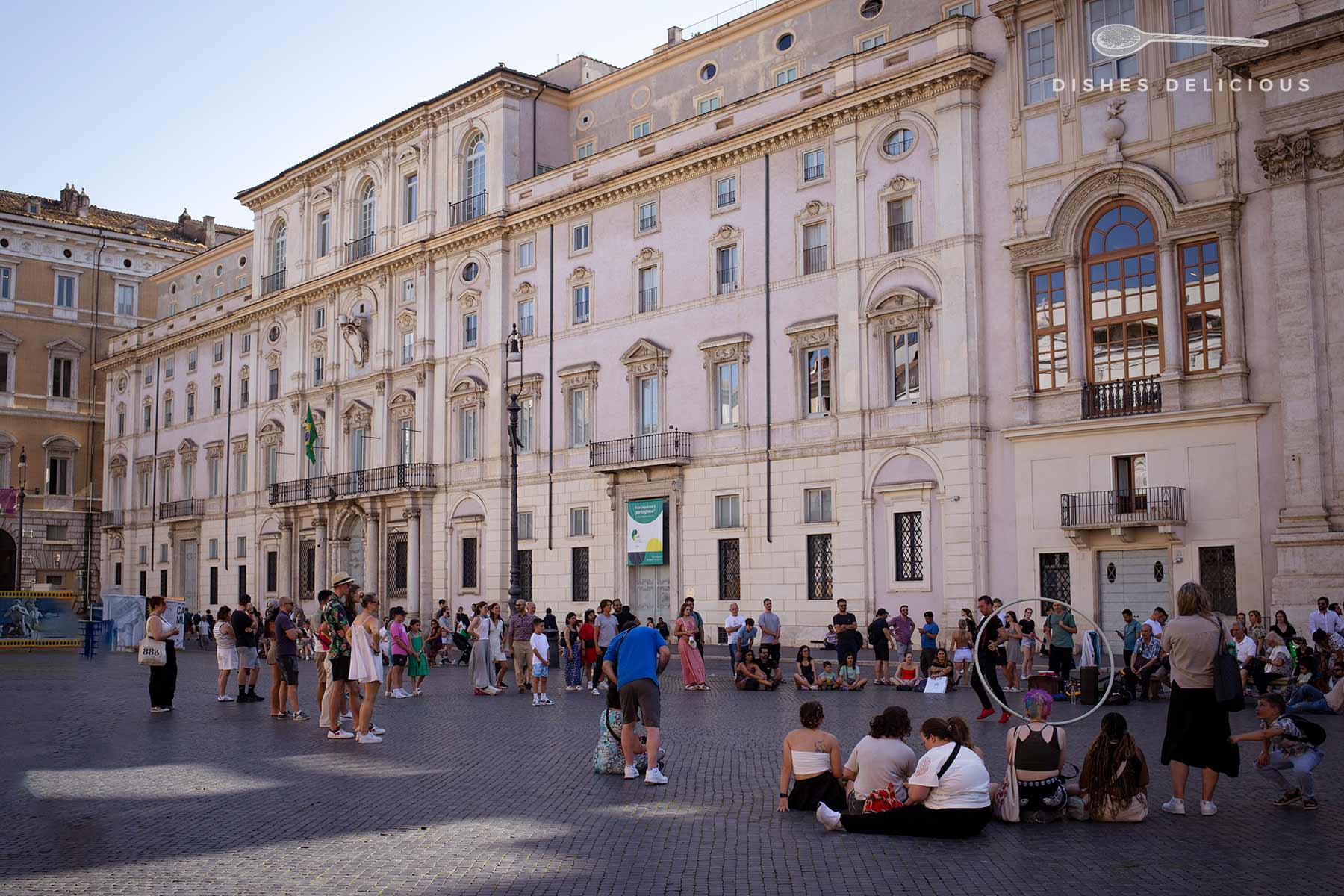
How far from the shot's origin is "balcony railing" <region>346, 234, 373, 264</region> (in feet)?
173

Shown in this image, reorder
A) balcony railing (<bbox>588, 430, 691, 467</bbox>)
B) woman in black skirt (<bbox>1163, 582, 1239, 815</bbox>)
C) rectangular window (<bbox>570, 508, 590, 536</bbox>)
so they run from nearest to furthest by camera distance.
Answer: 1. woman in black skirt (<bbox>1163, 582, 1239, 815</bbox>)
2. balcony railing (<bbox>588, 430, 691, 467</bbox>)
3. rectangular window (<bbox>570, 508, 590, 536</bbox>)

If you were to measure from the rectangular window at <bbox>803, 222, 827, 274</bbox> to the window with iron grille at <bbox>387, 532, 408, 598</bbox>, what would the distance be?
796 inches

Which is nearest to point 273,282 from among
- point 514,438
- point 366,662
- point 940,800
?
point 514,438

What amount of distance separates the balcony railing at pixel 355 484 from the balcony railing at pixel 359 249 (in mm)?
8610

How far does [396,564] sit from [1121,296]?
29.2 metres

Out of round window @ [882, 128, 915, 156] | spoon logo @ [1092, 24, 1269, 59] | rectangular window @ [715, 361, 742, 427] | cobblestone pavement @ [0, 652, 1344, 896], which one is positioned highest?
spoon logo @ [1092, 24, 1269, 59]

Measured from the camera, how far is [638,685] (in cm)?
1274

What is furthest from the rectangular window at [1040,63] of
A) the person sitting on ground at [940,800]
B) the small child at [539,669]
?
the person sitting on ground at [940,800]

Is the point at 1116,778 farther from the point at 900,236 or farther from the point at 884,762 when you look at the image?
the point at 900,236

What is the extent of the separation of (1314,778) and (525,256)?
36079 mm

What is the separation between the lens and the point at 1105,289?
30031 millimetres

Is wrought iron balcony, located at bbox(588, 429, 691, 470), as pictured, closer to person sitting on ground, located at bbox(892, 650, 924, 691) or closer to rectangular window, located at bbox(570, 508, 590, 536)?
A: rectangular window, located at bbox(570, 508, 590, 536)

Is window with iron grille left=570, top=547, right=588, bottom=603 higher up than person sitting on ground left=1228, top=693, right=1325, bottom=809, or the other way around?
window with iron grille left=570, top=547, right=588, bottom=603

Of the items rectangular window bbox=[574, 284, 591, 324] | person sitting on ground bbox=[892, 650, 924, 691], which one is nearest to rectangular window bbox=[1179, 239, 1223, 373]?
person sitting on ground bbox=[892, 650, 924, 691]
